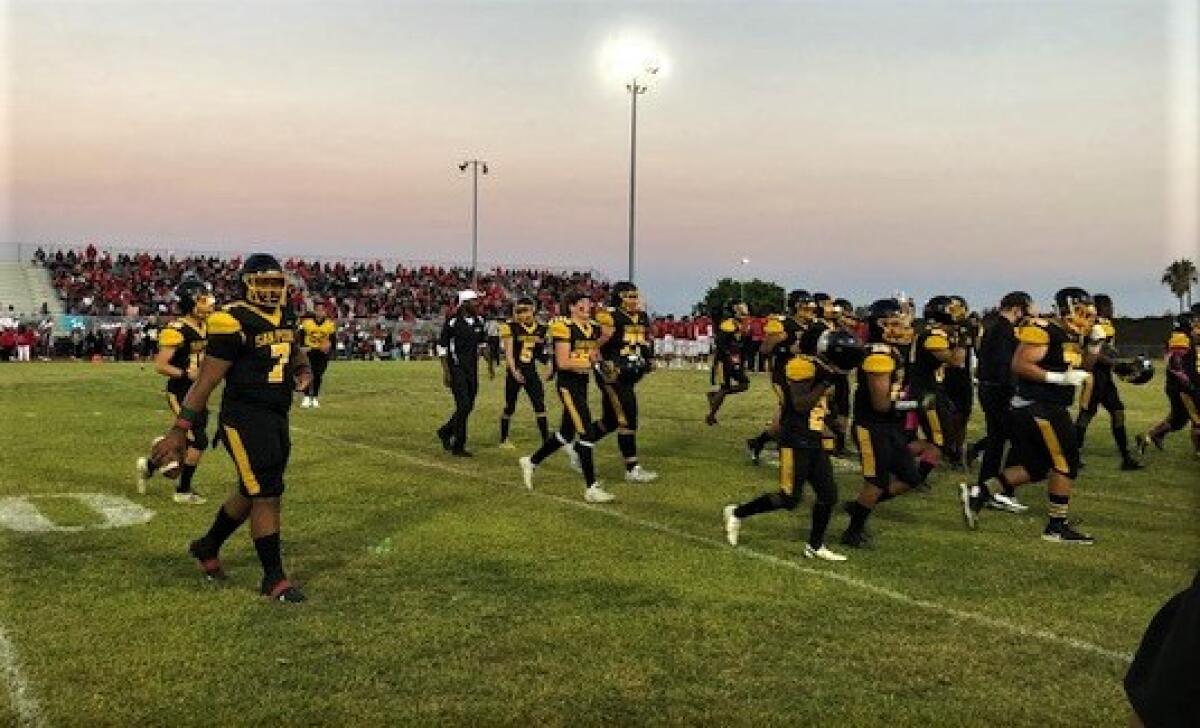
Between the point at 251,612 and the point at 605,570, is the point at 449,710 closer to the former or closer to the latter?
the point at 251,612

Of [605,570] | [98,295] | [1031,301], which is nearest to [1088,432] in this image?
Answer: [1031,301]

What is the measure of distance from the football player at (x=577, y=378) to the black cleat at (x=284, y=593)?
4082 mm

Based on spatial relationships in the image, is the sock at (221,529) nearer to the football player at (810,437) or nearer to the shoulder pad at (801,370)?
the football player at (810,437)

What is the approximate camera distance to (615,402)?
11070mm

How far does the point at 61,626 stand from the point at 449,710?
2603 millimetres

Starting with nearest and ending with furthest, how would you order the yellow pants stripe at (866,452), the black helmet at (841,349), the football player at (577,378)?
the black helmet at (841,349) < the yellow pants stripe at (866,452) < the football player at (577,378)

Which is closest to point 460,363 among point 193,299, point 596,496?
point 596,496

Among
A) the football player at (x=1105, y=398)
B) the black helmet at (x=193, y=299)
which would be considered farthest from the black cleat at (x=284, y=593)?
the football player at (x=1105, y=398)

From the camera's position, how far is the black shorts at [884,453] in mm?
8258

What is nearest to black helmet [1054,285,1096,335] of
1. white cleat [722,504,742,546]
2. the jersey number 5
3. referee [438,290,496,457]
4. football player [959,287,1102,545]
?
football player [959,287,1102,545]

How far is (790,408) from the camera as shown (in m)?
7.77

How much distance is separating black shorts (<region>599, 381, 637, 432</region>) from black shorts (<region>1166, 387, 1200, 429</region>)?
7.42 metres

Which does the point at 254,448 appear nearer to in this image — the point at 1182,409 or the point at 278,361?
the point at 278,361

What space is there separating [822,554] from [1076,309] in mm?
3491
